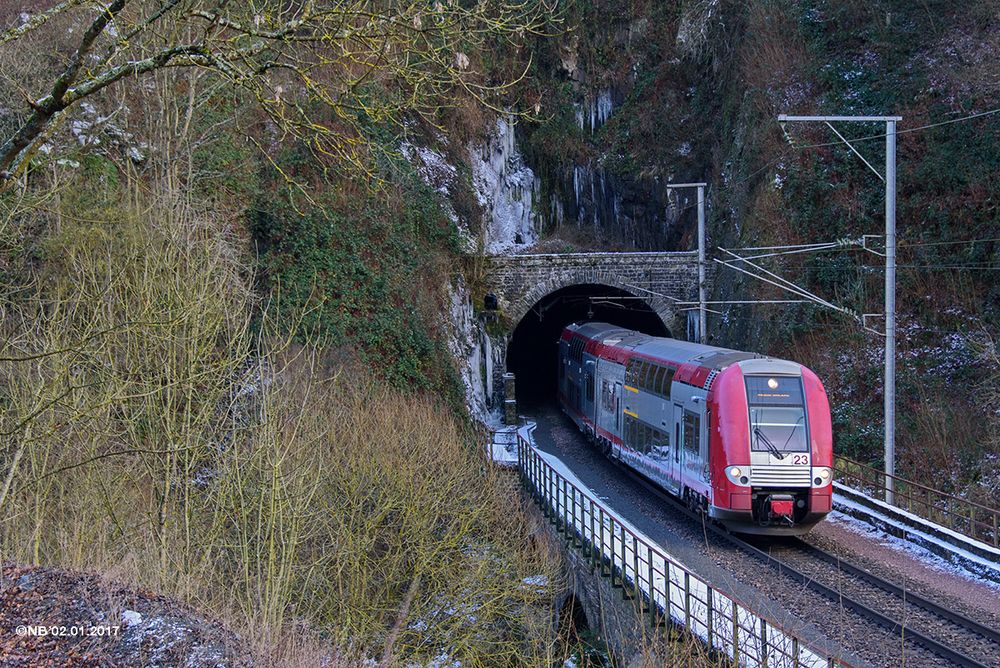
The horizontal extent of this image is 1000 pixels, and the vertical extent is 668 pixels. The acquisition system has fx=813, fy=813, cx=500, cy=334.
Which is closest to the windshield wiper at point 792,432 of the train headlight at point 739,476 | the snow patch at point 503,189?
the train headlight at point 739,476

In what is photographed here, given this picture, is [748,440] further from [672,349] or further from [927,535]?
[672,349]

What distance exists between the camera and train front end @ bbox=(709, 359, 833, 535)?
12609 millimetres

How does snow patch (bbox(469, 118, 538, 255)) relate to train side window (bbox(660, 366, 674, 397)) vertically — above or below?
above

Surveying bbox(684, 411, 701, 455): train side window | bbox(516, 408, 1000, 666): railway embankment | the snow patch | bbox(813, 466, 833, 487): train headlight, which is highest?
the snow patch

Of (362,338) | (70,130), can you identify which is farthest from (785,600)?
(70,130)

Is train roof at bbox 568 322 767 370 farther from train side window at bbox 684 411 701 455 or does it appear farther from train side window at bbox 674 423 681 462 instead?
train side window at bbox 674 423 681 462

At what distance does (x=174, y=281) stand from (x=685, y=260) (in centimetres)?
2036

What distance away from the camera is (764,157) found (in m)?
27.6

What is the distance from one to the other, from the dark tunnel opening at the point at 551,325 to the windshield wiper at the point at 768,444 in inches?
708

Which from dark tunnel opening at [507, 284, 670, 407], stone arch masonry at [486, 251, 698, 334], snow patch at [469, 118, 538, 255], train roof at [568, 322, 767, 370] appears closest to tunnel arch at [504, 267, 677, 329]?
stone arch masonry at [486, 251, 698, 334]

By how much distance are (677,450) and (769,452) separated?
2.39 meters

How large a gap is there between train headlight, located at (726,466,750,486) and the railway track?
3.63 feet

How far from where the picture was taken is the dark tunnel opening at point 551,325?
108 ft

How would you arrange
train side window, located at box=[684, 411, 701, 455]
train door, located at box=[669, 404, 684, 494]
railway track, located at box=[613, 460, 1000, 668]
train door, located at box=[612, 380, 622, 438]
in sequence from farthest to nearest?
train door, located at box=[612, 380, 622, 438] < train door, located at box=[669, 404, 684, 494] < train side window, located at box=[684, 411, 701, 455] < railway track, located at box=[613, 460, 1000, 668]
